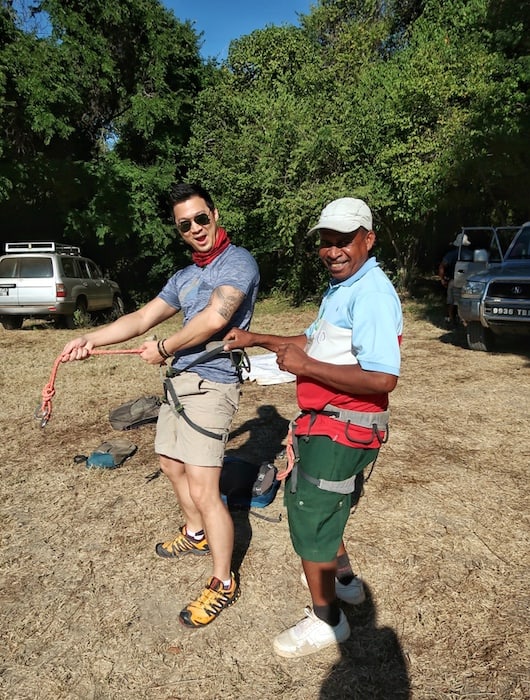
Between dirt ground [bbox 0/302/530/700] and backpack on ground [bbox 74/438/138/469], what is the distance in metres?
0.08

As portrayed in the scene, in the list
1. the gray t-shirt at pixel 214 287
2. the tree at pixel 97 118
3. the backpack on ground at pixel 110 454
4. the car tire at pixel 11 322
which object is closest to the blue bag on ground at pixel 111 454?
the backpack on ground at pixel 110 454

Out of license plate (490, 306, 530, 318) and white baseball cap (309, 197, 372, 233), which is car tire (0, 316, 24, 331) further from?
white baseball cap (309, 197, 372, 233)

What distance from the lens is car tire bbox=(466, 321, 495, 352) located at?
8.86 meters

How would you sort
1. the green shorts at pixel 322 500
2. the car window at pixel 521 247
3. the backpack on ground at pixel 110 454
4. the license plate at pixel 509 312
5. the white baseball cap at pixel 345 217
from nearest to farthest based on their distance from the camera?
1. the white baseball cap at pixel 345 217
2. the green shorts at pixel 322 500
3. the backpack on ground at pixel 110 454
4. the license plate at pixel 509 312
5. the car window at pixel 521 247

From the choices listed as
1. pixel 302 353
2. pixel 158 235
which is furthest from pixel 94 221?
pixel 302 353

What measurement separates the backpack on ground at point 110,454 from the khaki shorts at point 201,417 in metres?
2.03

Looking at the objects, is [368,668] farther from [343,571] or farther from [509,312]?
[509,312]

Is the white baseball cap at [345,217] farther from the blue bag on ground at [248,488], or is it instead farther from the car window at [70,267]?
the car window at [70,267]

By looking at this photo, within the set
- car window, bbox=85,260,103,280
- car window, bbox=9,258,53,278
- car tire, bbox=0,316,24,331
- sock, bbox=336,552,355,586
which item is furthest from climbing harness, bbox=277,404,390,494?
car window, bbox=85,260,103,280

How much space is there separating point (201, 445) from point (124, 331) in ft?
2.45

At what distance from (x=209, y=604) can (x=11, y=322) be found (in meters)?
11.8

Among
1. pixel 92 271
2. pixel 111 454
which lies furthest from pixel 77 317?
pixel 111 454

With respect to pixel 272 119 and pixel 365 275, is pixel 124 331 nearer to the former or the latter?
pixel 365 275

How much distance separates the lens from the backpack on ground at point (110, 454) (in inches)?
178
